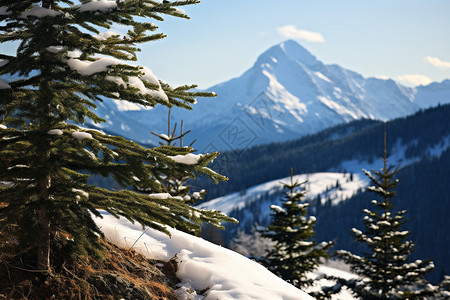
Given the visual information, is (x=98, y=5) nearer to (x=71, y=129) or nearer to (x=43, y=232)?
(x=71, y=129)

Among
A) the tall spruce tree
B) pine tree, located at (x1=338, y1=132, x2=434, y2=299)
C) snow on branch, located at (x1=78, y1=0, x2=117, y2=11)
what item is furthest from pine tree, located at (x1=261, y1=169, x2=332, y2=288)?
snow on branch, located at (x1=78, y1=0, x2=117, y2=11)

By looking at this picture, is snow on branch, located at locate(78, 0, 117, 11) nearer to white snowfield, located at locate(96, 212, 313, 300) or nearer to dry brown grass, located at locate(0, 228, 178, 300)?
white snowfield, located at locate(96, 212, 313, 300)

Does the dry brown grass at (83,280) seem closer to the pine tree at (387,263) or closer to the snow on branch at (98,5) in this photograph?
the snow on branch at (98,5)

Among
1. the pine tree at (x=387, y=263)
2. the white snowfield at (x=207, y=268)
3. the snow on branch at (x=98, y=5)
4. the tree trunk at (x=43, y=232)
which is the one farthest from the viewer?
the pine tree at (x=387, y=263)

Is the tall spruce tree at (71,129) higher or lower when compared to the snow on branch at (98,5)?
lower

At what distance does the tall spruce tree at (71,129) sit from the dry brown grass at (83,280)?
21cm

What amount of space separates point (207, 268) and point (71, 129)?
2.84m

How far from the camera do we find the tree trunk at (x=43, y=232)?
454 cm

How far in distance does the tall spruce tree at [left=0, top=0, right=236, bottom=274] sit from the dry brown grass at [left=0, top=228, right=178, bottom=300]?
0.70ft

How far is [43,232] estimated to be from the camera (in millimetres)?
4652

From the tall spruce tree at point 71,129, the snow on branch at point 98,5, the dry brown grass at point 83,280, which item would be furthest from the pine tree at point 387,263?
the snow on branch at point 98,5

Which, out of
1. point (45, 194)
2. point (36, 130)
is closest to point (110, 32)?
point (36, 130)

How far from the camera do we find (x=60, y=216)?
4438 millimetres

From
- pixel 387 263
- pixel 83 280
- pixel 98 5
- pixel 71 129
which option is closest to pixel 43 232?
pixel 83 280
